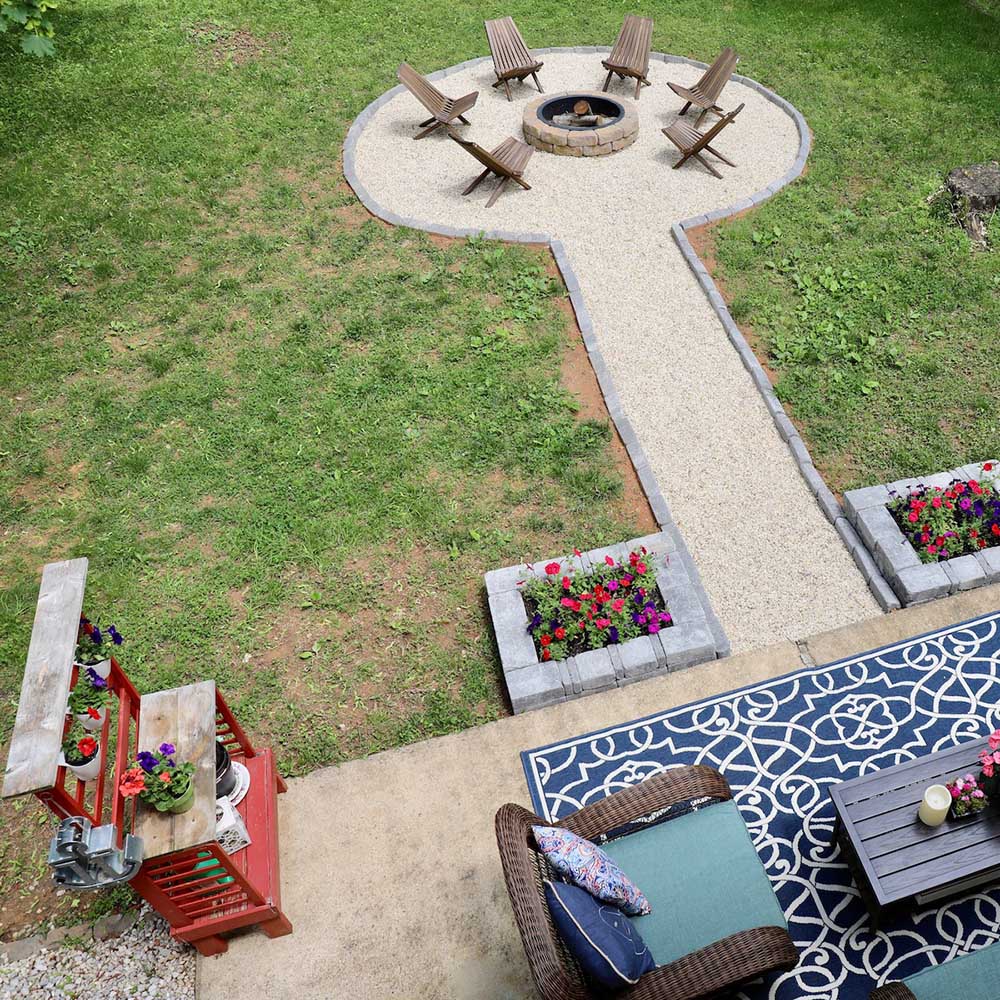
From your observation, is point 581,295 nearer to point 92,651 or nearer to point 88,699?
point 92,651

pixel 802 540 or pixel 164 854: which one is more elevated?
pixel 164 854

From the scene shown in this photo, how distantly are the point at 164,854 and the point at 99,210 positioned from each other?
8280mm

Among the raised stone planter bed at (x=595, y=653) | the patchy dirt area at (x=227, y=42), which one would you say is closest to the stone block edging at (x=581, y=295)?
the raised stone planter bed at (x=595, y=653)

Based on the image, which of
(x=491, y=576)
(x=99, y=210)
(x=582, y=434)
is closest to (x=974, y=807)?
(x=491, y=576)

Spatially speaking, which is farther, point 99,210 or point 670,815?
point 99,210

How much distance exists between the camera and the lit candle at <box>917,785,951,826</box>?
4.12 m

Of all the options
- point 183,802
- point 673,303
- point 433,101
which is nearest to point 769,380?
A: point 673,303

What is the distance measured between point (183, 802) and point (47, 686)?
2.70ft

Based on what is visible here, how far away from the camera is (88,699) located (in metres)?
4.03

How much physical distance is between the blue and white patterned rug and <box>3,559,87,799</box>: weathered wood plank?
268 centimetres

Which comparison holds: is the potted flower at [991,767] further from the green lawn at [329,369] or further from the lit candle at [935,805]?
the green lawn at [329,369]

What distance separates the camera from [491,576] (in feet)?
19.4

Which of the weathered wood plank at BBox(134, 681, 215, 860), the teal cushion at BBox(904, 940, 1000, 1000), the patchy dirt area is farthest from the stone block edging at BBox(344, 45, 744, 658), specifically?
the weathered wood plank at BBox(134, 681, 215, 860)

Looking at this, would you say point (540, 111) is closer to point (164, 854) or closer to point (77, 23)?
point (77, 23)
